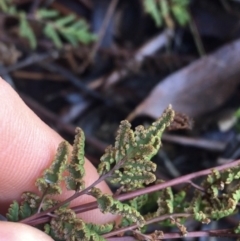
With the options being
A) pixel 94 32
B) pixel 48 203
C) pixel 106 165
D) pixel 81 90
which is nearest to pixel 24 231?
pixel 48 203

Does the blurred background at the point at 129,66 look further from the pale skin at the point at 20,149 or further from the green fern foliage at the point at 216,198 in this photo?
the green fern foliage at the point at 216,198

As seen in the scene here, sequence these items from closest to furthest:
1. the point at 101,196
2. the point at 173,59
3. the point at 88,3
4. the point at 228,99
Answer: the point at 101,196
the point at 228,99
the point at 173,59
the point at 88,3

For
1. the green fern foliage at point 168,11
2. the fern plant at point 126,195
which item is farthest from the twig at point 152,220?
the green fern foliage at point 168,11

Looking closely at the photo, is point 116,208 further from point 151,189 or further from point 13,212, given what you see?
point 13,212

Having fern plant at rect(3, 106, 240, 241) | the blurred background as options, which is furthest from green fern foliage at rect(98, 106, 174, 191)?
the blurred background

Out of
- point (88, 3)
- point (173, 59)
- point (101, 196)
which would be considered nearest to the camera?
point (101, 196)

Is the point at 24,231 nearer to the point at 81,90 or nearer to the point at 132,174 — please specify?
the point at 132,174
